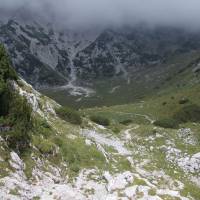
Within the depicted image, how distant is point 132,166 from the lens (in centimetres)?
Answer: 3944

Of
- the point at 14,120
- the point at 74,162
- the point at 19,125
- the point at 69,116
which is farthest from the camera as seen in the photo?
the point at 69,116

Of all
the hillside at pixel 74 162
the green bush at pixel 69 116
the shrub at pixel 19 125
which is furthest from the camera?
the green bush at pixel 69 116

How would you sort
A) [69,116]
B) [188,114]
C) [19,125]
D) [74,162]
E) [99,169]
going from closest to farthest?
[19,125]
[99,169]
[74,162]
[69,116]
[188,114]

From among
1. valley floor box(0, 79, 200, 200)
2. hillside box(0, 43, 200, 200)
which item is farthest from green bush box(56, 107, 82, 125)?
hillside box(0, 43, 200, 200)

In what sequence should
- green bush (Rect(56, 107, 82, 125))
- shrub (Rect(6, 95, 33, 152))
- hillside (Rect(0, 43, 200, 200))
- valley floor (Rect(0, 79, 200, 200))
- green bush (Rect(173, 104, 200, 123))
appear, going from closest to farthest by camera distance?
valley floor (Rect(0, 79, 200, 200)), hillside (Rect(0, 43, 200, 200)), shrub (Rect(6, 95, 33, 152)), green bush (Rect(56, 107, 82, 125)), green bush (Rect(173, 104, 200, 123))

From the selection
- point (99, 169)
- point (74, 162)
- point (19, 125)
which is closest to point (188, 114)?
point (99, 169)

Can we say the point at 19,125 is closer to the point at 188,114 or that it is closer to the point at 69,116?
the point at 69,116

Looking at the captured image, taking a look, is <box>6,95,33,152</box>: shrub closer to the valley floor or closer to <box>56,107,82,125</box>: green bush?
the valley floor

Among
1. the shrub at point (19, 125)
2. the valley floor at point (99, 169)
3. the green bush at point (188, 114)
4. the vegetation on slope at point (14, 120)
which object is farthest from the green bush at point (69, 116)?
the green bush at point (188, 114)

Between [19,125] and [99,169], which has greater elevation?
[19,125]

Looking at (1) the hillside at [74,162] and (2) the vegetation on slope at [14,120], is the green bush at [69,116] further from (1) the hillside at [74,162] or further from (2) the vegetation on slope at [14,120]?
(2) the vegetation on slope at [14,120]

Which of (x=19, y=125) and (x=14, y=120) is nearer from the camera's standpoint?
(x=19, y=125)

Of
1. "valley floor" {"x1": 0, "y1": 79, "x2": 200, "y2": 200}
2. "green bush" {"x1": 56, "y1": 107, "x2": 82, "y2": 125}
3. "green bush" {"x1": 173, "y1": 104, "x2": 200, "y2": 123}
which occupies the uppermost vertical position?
"green bush" {"x1": 173, "y1": 104, "x2": 200, "y2": 123}

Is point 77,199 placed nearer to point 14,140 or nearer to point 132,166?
point 14,140
